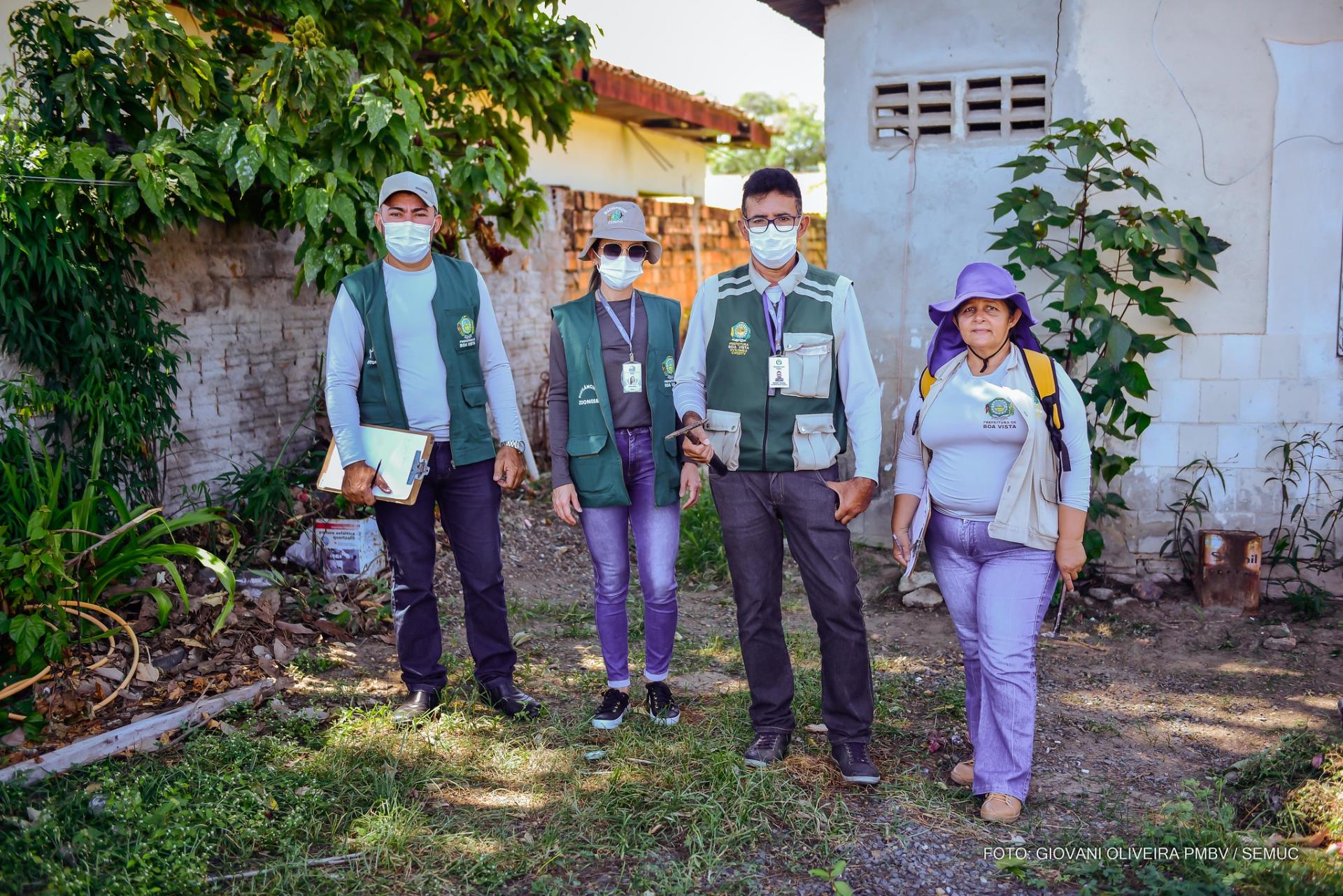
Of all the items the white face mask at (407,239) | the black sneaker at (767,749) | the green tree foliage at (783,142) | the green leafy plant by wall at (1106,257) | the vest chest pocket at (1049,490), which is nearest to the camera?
the vest chest pocket at (1049,490)

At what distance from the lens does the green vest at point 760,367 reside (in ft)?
11.5

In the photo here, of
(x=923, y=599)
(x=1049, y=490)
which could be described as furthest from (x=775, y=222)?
(x=923, y=599)

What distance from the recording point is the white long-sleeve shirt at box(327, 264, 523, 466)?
12.7ft

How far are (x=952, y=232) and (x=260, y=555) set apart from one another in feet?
13.7

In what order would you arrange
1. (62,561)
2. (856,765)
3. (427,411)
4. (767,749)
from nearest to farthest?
1. (856,765)
2. (767,749)
3. (427,411)
4. (62,561)

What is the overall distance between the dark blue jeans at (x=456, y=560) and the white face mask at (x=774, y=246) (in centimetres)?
135

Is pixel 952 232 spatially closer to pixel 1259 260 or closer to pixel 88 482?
pixel 1259 260

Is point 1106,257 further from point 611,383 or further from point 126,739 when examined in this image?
point 126,739

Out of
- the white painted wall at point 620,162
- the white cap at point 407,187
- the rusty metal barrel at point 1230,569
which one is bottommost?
the rusty metal barrel at point 1230,569

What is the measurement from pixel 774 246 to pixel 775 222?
0.25ft

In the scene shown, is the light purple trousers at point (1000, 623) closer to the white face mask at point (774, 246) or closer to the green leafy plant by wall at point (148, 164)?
the white face mask at point (774, 246)

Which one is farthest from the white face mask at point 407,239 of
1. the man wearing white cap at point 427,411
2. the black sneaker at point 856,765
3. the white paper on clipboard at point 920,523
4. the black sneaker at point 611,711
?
the black sneaker at point 856,765

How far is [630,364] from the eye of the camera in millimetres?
3818

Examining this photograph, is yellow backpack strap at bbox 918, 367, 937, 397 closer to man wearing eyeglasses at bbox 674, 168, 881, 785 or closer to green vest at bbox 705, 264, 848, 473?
man wearing eyeglasses at bbox 674, 168, 881, 785
